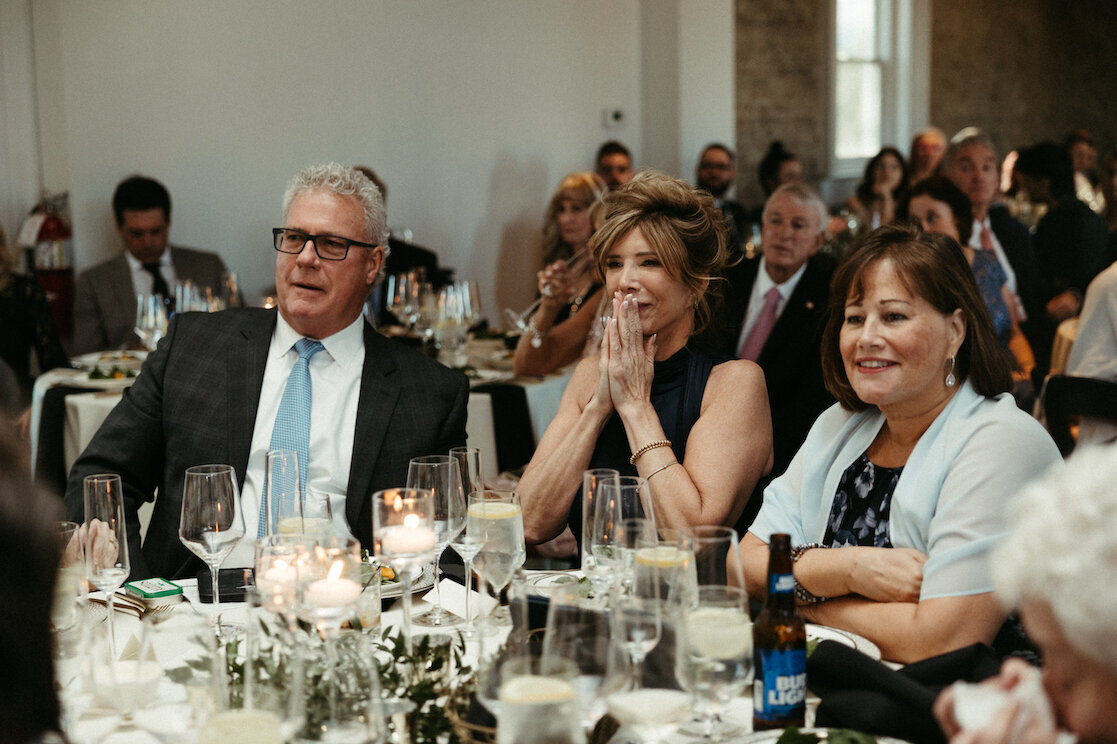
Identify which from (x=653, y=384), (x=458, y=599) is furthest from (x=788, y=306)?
(x=458, y=599)

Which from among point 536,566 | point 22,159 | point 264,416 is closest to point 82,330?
point 22,159

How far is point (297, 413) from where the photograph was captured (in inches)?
102

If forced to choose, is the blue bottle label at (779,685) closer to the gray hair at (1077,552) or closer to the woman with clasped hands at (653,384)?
the gray hair at (1077,552)

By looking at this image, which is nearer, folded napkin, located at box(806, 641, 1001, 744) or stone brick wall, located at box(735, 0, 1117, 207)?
folded napkin, located at box(806, 641, 1001, 744)

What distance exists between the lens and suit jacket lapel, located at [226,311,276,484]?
2557 millimetres

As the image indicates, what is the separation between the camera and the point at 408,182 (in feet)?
24.4

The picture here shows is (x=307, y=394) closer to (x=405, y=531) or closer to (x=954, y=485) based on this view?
(x=405, y=531)

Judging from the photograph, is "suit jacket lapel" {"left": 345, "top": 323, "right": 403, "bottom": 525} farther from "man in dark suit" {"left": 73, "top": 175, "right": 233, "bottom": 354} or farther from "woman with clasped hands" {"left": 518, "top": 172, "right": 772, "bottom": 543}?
"man in dark suit" {"left": 73, "top": 175, "right": 233, "bottom": 354}

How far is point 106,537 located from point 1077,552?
138cm

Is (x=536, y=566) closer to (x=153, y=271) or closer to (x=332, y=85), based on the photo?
(x=153, y=271)

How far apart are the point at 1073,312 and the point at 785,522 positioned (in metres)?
4.90

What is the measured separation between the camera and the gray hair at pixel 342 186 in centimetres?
270

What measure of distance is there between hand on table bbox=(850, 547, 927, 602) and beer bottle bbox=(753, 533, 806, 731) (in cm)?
47

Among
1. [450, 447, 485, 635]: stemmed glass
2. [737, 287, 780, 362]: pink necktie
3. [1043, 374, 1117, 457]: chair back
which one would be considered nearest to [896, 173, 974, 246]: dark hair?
[737, 287, 780, 362]: pink necktie
